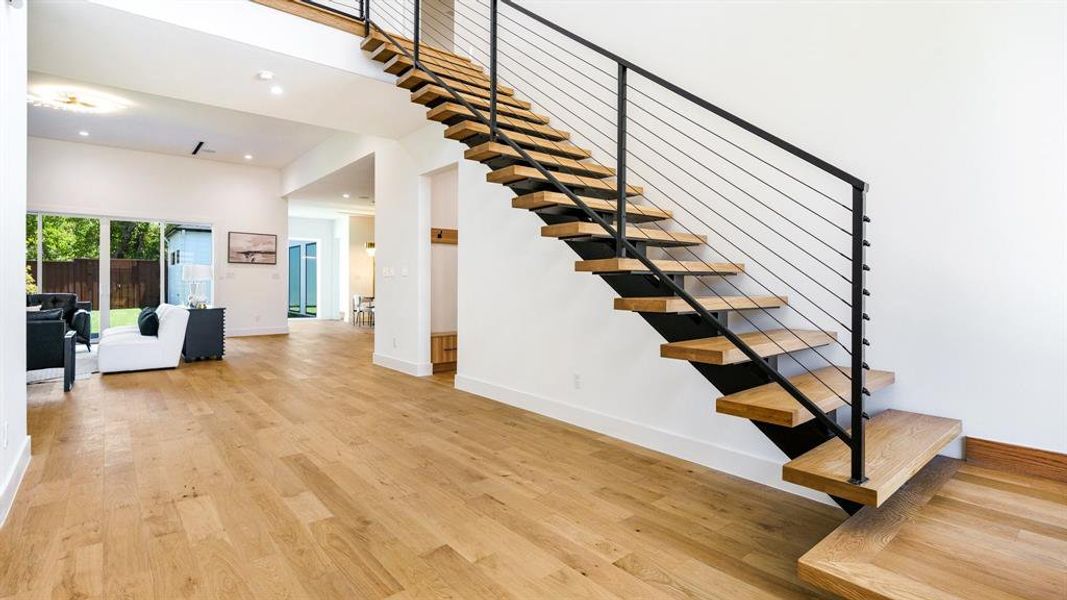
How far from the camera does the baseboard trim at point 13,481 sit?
91.1 inches

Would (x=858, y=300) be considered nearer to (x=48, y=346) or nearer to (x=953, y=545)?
(x=953, y=545)

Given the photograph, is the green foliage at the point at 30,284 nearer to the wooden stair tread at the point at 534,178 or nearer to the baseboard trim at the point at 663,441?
the baseboard trim at the point at 663,441

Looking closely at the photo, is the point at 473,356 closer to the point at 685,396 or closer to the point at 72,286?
the point at 685,396

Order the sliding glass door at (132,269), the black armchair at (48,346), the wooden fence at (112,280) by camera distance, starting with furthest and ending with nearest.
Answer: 1. the sliding glass door at (132,269)
2. the wooden fence at (112,280)
3. the black armchair at (48,346)

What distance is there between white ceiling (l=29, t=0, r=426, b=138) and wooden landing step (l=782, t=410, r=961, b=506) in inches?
163

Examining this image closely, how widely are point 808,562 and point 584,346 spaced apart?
2455 millimetres

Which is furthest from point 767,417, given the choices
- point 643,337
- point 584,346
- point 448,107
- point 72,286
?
point 72,286

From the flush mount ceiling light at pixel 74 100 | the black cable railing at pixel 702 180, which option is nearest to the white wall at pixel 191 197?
the flush mount ceiling light at pixel 74 100

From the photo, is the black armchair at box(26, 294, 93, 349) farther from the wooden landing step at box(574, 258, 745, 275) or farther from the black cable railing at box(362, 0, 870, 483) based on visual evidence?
the wooden landing step at box(574, 258, 745, 275)

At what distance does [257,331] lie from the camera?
33.2ft

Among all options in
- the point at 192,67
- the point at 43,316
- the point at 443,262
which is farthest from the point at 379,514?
the point at 43,316

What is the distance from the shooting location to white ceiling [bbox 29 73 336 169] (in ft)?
21.4

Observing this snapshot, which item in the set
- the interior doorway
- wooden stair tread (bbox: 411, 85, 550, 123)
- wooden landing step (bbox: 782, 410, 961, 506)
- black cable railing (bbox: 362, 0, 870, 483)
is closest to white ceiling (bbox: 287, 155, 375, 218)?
the interior doorway

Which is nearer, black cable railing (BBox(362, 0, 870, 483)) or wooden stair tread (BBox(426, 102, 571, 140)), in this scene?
black cable railing (BBox(362, 0, 870, 483))
